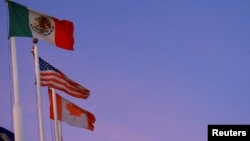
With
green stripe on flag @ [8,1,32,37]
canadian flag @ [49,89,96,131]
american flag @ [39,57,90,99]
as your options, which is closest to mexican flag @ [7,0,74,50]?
green stripe on flag @ [8,1,32,37]

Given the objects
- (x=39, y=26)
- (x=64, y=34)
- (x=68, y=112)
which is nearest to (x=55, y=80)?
(x=68, y=112)

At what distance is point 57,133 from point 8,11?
8896 mm

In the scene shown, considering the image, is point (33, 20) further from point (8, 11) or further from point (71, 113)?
point (71, 113)

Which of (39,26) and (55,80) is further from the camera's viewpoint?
(55,80)

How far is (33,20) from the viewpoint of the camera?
Answer: 602 inches

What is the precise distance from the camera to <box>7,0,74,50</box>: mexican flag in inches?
578

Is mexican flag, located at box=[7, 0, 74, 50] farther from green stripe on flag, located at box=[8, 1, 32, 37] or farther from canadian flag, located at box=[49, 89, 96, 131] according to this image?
canadian flag, located at box=[49, 89, 96, 131]

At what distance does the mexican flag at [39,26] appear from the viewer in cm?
1469

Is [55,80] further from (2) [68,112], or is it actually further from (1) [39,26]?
(1) [39,26]

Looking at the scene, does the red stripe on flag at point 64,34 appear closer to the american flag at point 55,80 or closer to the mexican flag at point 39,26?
the mexican flag at point 39,26

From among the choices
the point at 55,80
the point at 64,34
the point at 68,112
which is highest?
the point at 64,34

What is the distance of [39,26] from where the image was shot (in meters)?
15.5

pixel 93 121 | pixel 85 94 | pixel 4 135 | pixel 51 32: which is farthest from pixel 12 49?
pixel 4 135

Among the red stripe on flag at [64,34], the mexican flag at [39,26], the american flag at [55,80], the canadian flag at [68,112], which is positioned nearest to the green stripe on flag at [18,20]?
the mexican flag at [39,26]
